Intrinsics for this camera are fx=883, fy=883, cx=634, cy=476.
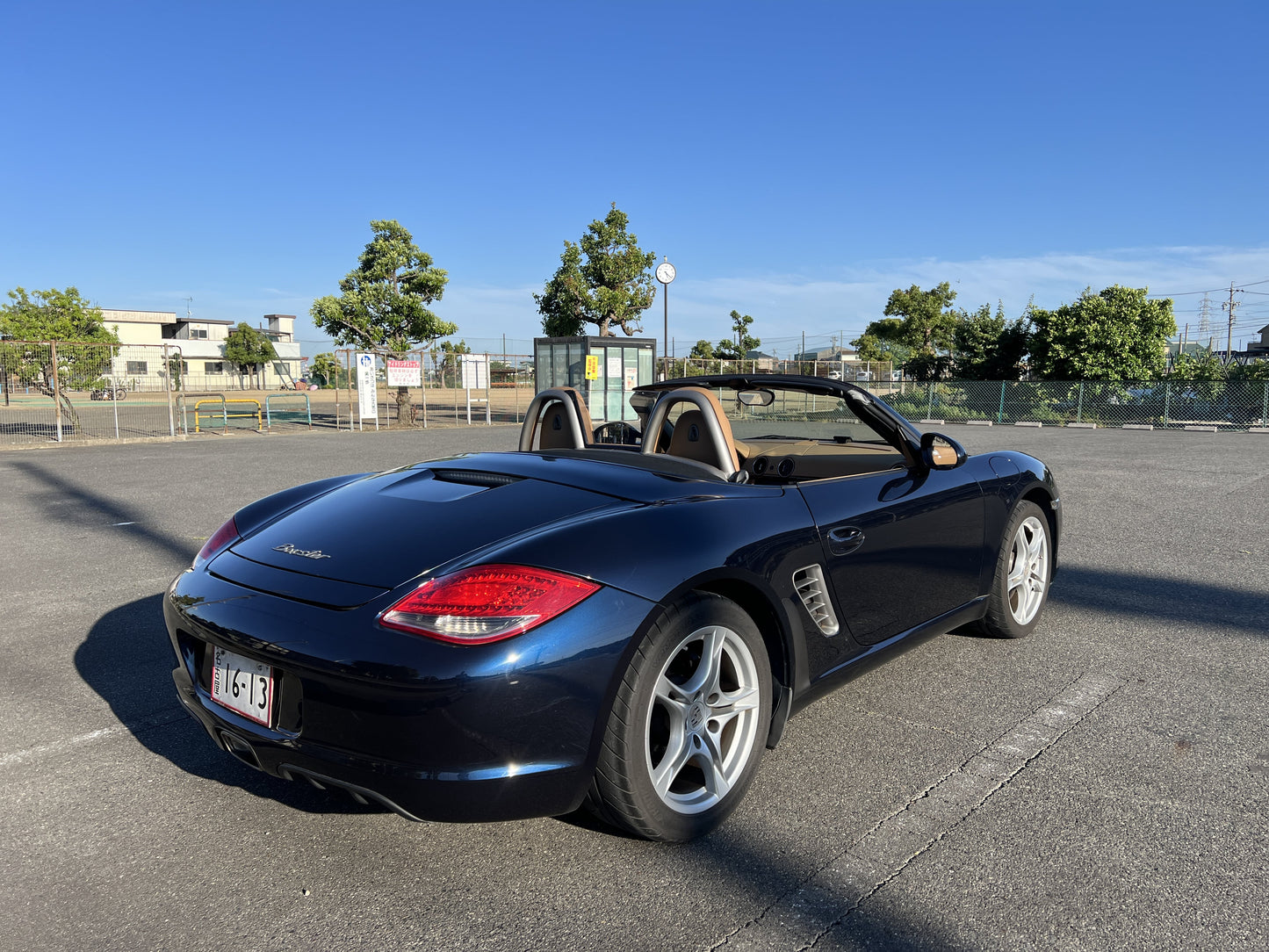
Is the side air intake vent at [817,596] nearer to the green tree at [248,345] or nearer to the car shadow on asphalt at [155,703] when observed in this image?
the car shadow on asphalt at [155,703]

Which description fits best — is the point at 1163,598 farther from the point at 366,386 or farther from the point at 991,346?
the point at 991,346

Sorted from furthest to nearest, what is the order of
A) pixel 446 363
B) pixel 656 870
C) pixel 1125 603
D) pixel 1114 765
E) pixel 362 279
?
pixel 446 363, pixel 362 279, pixel 1125 603, pixel 1114 765, pixel 656 870

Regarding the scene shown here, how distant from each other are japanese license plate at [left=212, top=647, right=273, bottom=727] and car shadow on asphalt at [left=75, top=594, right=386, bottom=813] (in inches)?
9.3

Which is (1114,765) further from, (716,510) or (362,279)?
(362,279)

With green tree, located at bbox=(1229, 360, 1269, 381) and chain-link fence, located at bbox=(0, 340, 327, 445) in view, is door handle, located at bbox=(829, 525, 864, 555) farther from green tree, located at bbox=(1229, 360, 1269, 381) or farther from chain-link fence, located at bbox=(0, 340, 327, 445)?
green tree, located at bbox=(1229, 360, 1269, 381)

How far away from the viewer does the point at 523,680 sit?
2.04m

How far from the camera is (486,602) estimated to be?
2.10 m

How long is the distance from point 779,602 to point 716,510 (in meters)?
0.34

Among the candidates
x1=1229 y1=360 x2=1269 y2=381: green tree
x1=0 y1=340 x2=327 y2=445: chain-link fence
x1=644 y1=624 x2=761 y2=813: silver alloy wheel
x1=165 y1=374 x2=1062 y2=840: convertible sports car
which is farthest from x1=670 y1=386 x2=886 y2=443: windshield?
x1=1229 y1=360 x2=1269 y2=381: green tree

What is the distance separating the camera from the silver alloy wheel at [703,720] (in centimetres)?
→ 243

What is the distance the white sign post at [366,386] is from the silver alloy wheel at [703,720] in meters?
22.3

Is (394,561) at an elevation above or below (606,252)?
below

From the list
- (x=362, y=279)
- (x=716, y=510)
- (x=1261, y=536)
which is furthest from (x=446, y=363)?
(x=716, y=510)

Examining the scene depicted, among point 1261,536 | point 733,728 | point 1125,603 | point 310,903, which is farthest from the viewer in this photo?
point 1261,536
